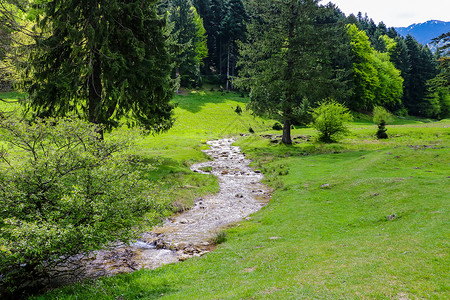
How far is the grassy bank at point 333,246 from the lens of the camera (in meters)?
7.46

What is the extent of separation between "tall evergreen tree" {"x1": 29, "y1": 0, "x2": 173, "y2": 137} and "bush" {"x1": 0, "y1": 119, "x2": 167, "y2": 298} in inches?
421

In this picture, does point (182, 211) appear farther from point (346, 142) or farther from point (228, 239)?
point (346, 142)

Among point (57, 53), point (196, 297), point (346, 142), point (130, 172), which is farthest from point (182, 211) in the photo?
point (346, 142)

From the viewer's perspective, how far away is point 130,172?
10.9 metres

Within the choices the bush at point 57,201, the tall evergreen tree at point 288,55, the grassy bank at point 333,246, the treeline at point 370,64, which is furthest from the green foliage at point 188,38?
the bush at point 57,201

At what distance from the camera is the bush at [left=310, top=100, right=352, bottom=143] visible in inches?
1454

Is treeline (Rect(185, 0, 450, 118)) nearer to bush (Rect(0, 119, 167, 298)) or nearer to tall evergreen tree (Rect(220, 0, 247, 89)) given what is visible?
tall evergreen tree (Rect(220, 0, 247, 89))

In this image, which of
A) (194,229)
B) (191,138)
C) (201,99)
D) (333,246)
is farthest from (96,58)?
(201,99)

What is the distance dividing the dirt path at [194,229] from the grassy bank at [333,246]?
1166 mm

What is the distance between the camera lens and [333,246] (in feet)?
35.5

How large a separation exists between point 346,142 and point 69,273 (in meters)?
38.0

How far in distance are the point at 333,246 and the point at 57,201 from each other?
10134 mm

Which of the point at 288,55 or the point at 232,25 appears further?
the point at 232,25

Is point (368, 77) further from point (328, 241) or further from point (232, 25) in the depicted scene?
point (328, 241)
